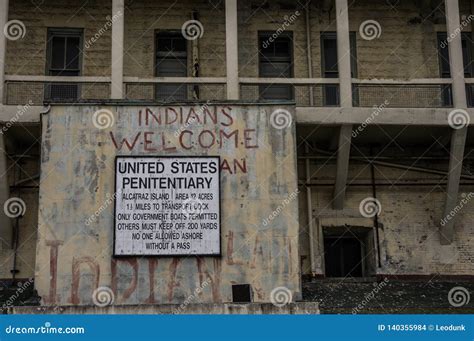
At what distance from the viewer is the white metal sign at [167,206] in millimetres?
16688

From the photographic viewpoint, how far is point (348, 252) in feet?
65.6

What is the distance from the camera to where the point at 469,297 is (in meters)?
17.6

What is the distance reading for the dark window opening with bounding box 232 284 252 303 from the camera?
1634 cm

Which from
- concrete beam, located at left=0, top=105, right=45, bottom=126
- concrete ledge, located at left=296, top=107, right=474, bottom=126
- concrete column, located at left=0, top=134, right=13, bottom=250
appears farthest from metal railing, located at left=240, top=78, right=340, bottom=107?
concrete column, located at left=0, top=134, right=13, bottom=250

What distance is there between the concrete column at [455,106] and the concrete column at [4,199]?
10243 mm

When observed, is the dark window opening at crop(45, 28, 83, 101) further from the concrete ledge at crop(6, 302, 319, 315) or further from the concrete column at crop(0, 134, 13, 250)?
the concrete ledge at crop(6, 302, 319, 315)

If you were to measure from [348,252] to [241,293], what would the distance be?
4.53m

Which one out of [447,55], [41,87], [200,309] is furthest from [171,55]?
[200,309]

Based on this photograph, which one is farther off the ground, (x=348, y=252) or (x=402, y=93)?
(x=402, y=93)

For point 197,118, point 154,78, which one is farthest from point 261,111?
point 154,78

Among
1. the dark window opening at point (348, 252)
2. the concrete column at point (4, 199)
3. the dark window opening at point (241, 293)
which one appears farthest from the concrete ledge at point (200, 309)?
the dark window opening at point (348, 252)

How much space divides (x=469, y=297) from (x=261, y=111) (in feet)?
20.1

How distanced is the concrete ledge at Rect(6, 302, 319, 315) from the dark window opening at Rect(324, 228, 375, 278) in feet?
13.8

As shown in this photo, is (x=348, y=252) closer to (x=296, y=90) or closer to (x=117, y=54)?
(x=296, y=90)
